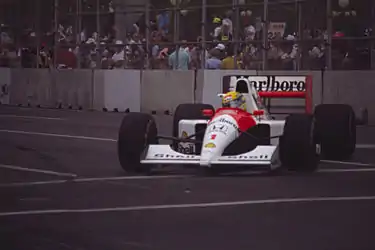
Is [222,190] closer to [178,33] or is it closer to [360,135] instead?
[360,135]

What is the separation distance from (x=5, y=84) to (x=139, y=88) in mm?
7670

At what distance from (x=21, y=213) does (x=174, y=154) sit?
3.33m

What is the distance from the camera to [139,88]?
2652 centimetres

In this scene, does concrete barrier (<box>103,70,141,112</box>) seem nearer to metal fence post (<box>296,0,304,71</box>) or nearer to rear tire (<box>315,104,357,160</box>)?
metal fence post (<box>296,0,304,71</box>)

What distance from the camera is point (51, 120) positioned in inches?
926

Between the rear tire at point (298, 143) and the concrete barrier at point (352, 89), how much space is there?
348 inches

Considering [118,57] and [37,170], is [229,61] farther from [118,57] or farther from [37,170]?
[37,170]

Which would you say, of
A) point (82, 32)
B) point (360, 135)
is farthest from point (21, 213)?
point (82, 32)

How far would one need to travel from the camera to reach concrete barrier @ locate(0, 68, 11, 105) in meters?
32.1

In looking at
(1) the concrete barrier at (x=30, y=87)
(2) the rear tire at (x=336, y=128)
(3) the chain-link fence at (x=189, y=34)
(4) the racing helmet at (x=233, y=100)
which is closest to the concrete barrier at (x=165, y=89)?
(3) the chain-link fence at (x=189, y=34)

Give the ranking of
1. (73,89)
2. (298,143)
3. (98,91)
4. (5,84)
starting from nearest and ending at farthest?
1. (298,143)
2. (98,91)
3. (73,89)
4. (5,84)

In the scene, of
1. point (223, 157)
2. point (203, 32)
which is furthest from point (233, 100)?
point (203, 32)

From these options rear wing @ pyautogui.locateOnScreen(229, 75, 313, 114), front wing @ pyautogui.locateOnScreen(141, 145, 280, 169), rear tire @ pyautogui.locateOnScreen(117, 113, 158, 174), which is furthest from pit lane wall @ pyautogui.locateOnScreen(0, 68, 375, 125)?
rear tire @ pyautogui.locateOnScreen(117, 113, 158, 174)

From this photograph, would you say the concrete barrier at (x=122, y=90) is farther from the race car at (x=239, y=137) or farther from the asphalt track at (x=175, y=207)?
the race car at (x=239, y=137)
